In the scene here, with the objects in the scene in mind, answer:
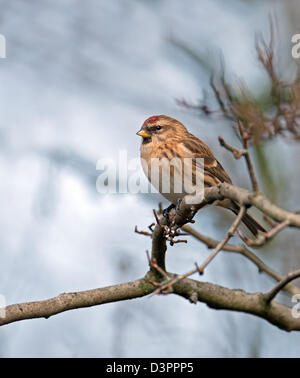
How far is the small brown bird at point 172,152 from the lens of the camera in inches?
212

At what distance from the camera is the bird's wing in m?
5.55

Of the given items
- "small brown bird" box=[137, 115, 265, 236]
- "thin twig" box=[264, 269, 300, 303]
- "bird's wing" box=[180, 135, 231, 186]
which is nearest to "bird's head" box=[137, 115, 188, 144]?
"small brown bird" box=[137, 115, 265, 236]

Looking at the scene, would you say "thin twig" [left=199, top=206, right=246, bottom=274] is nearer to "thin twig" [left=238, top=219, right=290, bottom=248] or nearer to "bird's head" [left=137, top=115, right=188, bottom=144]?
"thin twig" [left=238, top=219, right=290, bottom=248]

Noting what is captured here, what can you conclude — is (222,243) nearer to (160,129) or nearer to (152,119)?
(160,129)

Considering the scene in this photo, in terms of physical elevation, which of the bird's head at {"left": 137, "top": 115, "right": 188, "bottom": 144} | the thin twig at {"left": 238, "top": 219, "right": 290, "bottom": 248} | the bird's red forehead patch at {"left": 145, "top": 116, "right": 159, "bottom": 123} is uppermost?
the bird's red forehead patch at {"left": 145, "top": 116, "right": 159, "bottom": 123}

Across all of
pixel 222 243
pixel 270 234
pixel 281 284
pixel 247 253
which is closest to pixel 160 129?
pixel 247 253

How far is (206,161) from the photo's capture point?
18.5 ft

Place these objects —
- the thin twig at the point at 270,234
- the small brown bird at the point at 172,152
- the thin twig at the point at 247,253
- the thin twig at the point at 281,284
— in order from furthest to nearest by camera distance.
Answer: the small brown bird at the point at 172,152
the thin twig at the point at 247,253
the thin twig at the point at 281,284
the thin twig at the point at 270,234

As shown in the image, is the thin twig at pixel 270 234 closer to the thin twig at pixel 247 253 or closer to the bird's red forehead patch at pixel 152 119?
the thin twig at pixel 247 253

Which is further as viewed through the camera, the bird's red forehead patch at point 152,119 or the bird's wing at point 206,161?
the bird's red forehead patch at point 152,119

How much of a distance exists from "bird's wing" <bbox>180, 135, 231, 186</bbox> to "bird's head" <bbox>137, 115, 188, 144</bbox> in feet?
0.54

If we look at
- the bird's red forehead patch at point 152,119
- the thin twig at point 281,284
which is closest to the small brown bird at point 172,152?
the bird's red forehead patch at point 152,119
